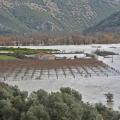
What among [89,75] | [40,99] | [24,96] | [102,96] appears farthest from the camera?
[89,75]

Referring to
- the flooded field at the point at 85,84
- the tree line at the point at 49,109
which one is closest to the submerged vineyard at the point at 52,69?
the flooded field at the point at 85,84

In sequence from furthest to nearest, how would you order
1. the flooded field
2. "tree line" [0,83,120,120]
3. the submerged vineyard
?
1. the submerged vineyard
2. the flooded field
3. "tree line" [0,83,120,120]

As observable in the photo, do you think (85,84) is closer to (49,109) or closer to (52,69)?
(52,69)

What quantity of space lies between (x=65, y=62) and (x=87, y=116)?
6938 centimetres

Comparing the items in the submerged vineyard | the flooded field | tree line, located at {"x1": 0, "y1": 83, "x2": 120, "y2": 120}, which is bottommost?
the submerged vineyard

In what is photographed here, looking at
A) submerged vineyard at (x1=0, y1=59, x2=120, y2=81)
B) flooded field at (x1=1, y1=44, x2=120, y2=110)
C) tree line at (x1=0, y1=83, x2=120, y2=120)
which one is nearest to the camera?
tree line at (x1=0, y1=83, x2=120, y2=120)

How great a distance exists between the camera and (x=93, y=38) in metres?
190

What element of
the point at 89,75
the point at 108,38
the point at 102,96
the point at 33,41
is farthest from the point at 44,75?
the point at 108,38

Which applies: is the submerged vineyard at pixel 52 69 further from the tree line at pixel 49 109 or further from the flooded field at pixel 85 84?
the tree line at pixel 49 109

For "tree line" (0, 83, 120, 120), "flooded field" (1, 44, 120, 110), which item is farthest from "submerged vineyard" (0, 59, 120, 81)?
"tree line" (0, 83, 120, 120)

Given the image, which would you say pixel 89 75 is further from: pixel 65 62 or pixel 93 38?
pixel 93 38

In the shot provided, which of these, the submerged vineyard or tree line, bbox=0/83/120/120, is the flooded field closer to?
the submerged vineyard

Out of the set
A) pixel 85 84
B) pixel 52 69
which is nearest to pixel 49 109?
pixel 85 84

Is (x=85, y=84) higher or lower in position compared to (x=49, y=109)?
lower
